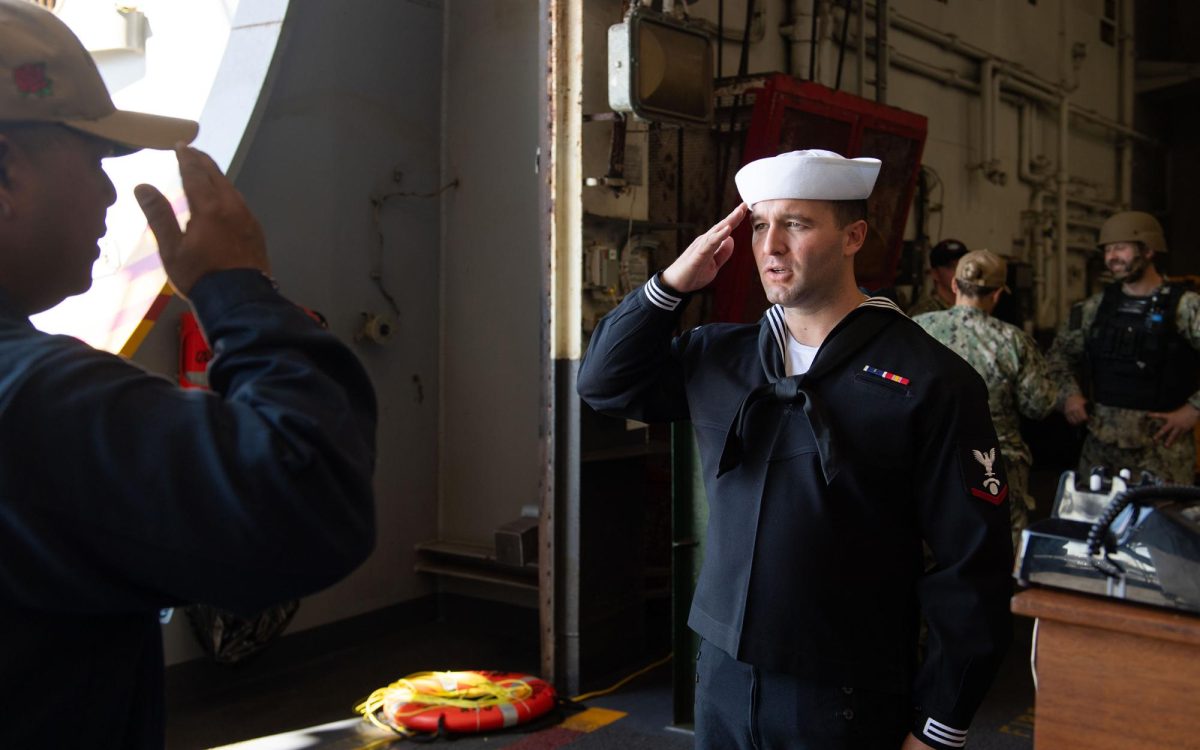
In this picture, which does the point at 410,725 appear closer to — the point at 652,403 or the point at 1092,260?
the point at 652,403

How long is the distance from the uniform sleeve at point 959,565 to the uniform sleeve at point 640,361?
0.62 metres

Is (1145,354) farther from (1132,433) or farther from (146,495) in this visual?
(146,495)

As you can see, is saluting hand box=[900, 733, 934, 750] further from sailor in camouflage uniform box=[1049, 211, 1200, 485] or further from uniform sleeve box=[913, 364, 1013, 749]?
sailor in camouflage uniform box=[1049, 211, 1200, 485]

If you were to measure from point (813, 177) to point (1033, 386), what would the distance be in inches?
106

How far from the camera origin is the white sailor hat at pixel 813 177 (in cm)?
229

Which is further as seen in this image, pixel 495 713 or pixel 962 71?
pixel 962 71

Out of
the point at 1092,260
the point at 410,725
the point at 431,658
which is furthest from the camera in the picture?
the point at 1092,260

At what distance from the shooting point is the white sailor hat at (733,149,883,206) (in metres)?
2.29

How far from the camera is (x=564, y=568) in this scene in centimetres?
474

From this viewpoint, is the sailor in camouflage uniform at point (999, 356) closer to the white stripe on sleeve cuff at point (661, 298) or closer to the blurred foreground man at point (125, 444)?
the white stripe on sleeve cuff at point (661, 298)

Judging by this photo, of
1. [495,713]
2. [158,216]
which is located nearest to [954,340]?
[495,713]

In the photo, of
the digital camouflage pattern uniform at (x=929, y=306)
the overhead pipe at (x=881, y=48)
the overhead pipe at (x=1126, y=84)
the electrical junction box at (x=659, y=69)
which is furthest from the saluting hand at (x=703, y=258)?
the overhead pipe at (x=1126, y=84)

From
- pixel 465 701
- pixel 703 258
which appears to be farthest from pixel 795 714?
pixel 465 701

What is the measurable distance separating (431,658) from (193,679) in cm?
114
